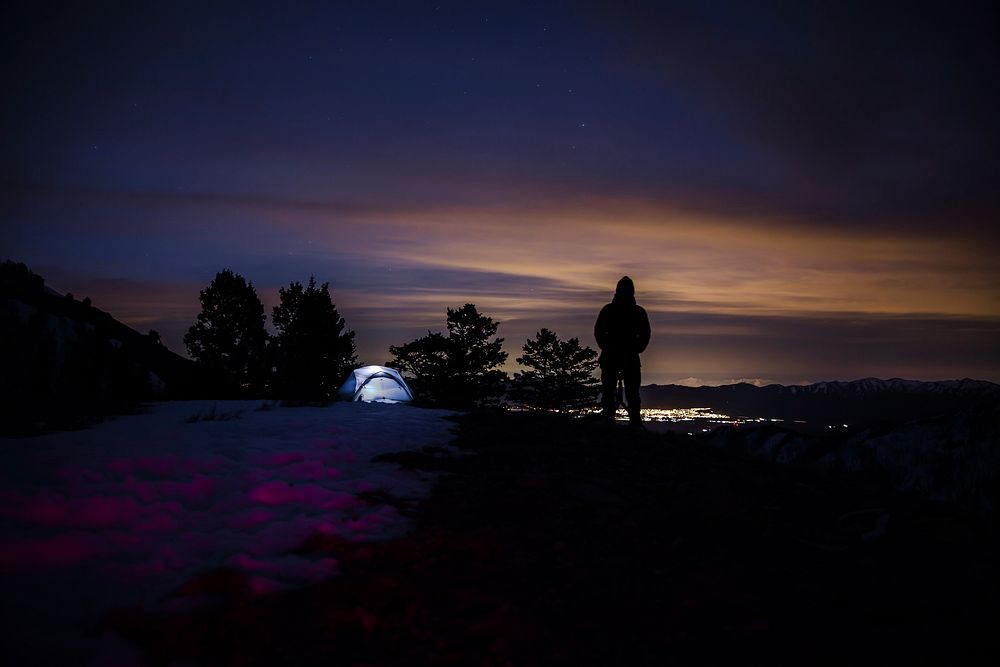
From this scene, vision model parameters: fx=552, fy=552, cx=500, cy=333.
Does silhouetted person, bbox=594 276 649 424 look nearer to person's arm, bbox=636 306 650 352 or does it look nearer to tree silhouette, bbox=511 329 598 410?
person's arm, bbox=636 306 650 352

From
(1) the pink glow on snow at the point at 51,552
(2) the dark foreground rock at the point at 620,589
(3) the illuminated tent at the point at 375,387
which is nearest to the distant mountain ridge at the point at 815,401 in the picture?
(3) the illuminated tent at the point at 375,387

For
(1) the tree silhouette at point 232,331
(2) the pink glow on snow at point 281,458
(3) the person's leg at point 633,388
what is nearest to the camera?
(2) the pink glow on snow at point 281,458

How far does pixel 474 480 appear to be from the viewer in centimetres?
574

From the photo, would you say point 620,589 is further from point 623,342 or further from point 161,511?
point 623,342

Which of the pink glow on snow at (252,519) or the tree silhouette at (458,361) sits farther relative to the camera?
the tree silhouette at (458,361)

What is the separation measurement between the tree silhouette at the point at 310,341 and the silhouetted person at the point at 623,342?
98.8 ft

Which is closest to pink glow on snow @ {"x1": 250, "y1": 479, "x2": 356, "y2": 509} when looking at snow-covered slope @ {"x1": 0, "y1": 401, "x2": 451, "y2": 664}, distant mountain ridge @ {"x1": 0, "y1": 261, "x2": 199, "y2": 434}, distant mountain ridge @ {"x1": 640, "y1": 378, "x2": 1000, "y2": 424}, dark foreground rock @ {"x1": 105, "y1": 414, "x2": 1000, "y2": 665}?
snow-covered slope @ {"x1": 0, "y1": 401, "x2": 451, "y2": 664}

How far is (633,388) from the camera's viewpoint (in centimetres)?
1149

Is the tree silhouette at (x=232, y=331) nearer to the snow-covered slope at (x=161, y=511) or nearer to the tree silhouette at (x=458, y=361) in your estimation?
the tree silhouette at (x=458, y=361)

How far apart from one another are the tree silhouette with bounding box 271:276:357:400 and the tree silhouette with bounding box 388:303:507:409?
3919 mm

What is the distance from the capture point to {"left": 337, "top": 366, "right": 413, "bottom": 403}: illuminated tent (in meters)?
19.3

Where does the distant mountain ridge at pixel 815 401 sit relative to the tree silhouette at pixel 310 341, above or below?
below

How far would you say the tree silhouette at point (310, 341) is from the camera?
3866 centimetres

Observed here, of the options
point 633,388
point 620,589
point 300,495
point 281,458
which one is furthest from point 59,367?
point 620,589
